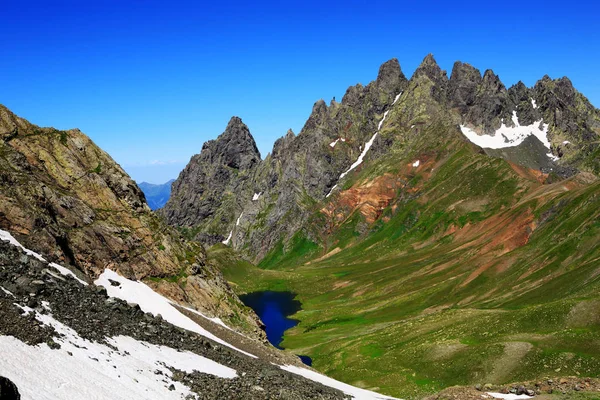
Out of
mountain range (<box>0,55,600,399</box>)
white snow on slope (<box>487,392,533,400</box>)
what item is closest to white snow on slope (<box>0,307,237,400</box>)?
mountain range (<box>0,55,600,399</box>)

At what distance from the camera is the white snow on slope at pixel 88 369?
27.7 metres

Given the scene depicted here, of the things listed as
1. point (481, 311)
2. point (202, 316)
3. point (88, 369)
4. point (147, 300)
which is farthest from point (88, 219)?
point (481, 311)

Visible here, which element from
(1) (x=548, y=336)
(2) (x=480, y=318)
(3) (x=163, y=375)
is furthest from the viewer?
(2) (x=480, y=318)

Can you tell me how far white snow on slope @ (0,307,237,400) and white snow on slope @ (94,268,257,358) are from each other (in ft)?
67.2

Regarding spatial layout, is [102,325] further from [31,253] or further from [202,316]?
[202,316]

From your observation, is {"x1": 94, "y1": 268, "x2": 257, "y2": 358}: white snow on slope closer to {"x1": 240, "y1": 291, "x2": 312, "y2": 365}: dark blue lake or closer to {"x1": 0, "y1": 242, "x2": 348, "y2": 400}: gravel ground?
{"x1": 0, "y1": 242, "x2": 348, "y2": 400}: gravel ground

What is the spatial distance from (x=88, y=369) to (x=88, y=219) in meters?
47.4

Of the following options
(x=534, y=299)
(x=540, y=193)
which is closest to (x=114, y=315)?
(x=534, y=299)

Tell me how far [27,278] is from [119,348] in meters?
10.7

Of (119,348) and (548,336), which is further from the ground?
(548,336)

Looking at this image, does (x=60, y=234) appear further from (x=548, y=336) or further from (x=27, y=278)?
(x=548, y=336)

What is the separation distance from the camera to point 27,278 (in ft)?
139

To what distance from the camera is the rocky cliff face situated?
61022 millimetres

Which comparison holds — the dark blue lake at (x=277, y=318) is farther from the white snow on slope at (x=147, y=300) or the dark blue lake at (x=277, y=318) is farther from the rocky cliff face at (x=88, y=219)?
the white snow on slope at (x=147, y=300)
